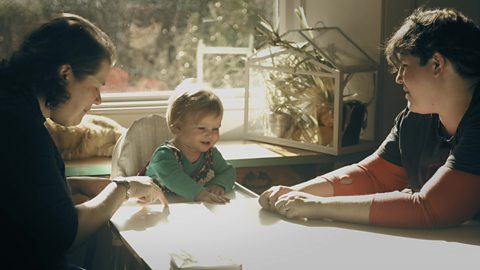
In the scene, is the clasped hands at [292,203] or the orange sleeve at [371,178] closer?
the clasped hands at [292,203]

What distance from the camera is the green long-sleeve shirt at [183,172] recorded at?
2406 millimetres

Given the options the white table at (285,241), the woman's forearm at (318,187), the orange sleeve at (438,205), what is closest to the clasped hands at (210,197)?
the white table at (285,241)

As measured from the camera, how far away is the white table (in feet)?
5.60

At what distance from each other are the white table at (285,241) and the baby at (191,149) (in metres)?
0.25

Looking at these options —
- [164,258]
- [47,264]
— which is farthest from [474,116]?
[47,264]

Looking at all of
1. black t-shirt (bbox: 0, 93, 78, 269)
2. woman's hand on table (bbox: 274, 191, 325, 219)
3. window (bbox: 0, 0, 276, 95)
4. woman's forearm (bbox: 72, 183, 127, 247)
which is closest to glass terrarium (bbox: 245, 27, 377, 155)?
window (bbox: 0, 0, 276, 95)

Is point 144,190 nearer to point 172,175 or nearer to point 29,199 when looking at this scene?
point 172,175

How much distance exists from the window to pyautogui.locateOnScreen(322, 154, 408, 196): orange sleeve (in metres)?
1.26

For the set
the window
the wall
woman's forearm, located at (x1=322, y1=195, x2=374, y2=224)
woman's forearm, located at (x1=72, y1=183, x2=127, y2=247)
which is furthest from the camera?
the window

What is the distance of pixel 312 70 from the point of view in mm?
3176

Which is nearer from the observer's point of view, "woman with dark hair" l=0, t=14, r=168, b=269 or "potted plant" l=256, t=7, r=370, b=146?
"woman with dark hair" l=0, t=14, r=168, b=269

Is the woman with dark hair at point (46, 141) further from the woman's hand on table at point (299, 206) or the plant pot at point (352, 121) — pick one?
the plant pot at point (352, 121)

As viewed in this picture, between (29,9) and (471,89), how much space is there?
1933 millimetres

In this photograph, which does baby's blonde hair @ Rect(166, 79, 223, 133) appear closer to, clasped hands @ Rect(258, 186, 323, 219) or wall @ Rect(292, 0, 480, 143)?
clasped hands @ Rect(258, 186, 323, 219)
